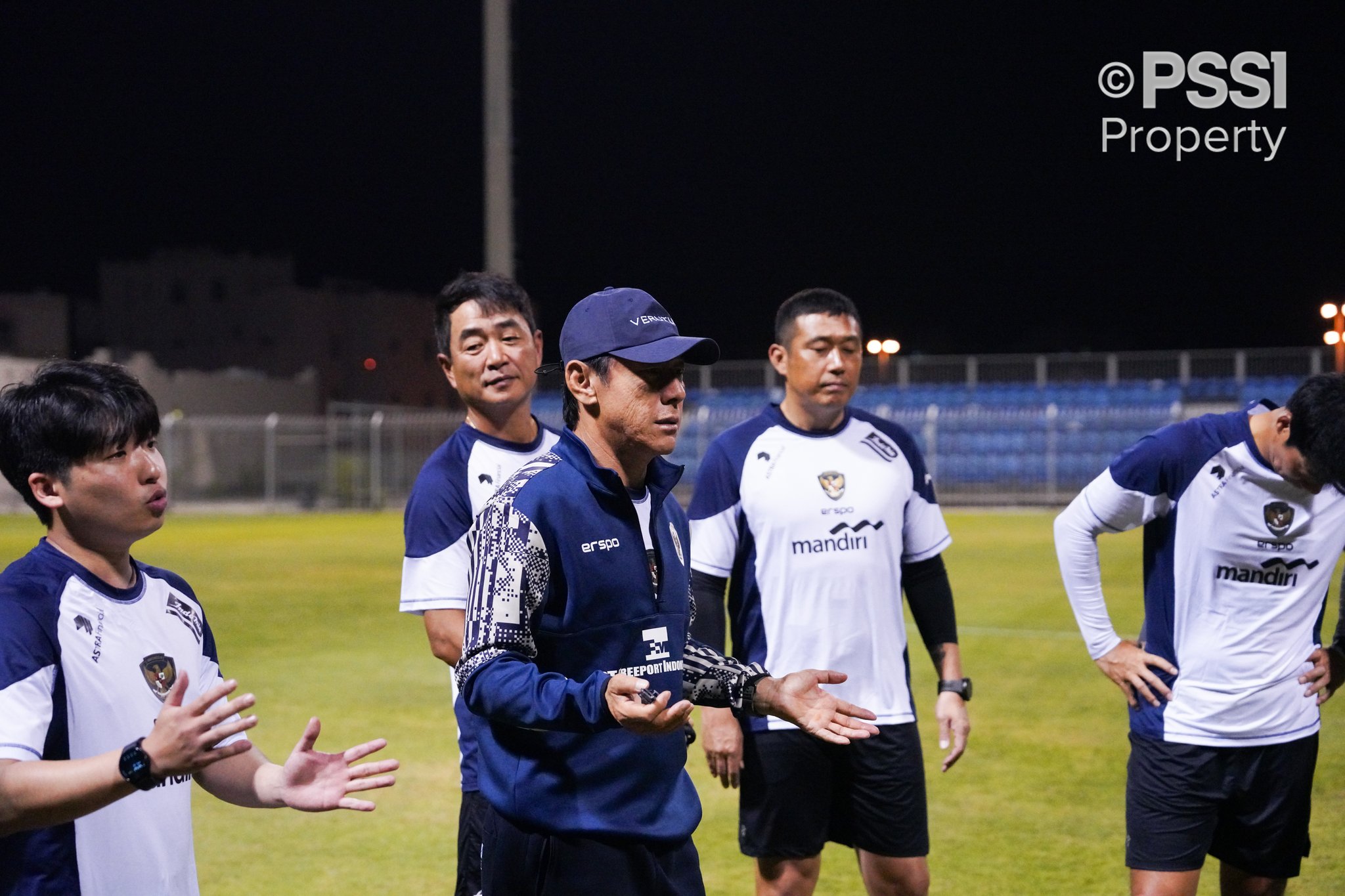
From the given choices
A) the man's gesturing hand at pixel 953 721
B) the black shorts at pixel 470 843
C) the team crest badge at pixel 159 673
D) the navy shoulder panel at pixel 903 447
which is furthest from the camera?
the navy shoulder panel at pixel 903 447

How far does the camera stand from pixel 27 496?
2650mm

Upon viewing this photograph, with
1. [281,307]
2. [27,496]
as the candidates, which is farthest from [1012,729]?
[281,307]

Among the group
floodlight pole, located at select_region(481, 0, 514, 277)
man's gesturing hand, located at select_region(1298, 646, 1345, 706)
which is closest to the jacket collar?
man's gesturing hand, located at select_region(1298, 646, 1345, 706)

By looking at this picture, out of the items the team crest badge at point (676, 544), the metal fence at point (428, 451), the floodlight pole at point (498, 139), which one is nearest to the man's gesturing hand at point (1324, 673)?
the team crest badge at point (676, 544)

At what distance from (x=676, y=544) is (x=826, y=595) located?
1732mm

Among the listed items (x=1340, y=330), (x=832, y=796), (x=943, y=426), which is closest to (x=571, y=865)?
(x=832, y=796)

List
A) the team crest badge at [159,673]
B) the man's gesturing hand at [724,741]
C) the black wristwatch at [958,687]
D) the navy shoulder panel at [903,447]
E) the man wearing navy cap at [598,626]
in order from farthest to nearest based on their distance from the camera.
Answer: the navy shoulder panel at [903,447] < the black wristwatch at [958,687] < the man's gesturing hand at [724,741] < the man wearing navy cap at [598,626] < the team crest badge at [159,673]

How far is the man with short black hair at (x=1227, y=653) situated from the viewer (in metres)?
3.98

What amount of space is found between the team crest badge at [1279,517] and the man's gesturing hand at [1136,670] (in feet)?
1.75

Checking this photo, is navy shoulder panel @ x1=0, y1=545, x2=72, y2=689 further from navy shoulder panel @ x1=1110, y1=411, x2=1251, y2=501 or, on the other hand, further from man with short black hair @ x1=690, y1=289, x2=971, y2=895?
navy shoulder panel @ x1=1110, y1=411, x2=1251, y2=501

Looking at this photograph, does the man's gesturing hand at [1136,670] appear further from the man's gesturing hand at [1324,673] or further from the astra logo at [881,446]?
the astra logo at [881,446]

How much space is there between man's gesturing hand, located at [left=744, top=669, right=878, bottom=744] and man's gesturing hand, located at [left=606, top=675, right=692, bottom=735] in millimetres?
427

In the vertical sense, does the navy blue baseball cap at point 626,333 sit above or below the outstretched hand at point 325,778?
above

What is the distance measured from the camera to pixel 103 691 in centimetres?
248
